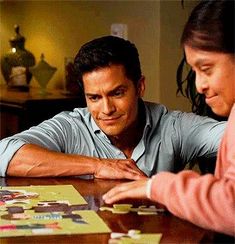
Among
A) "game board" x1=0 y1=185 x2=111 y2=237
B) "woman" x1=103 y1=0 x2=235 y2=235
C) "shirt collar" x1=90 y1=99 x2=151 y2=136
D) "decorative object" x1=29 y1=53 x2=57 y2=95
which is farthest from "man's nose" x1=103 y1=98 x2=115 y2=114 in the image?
"decorative object" x1=29 y1=53 x2=57 y2=95

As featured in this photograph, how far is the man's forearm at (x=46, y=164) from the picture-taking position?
80.5 inches

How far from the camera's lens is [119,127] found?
2238 millimetres

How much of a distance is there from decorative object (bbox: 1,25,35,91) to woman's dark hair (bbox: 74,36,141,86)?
2184 millimetres

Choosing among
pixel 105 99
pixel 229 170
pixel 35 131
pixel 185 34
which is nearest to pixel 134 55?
pixel 105 99

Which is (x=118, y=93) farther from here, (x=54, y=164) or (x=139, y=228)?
(x=139, y=228)

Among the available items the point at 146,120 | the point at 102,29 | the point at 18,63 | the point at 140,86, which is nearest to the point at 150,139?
the point at 146,120

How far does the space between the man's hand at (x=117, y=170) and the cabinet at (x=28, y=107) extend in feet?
6.48

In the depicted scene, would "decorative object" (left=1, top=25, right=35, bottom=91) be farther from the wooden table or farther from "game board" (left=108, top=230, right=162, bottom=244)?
"game board" (left=108, top=230, right=162, bottom=244)

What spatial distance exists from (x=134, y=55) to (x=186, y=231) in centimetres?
111

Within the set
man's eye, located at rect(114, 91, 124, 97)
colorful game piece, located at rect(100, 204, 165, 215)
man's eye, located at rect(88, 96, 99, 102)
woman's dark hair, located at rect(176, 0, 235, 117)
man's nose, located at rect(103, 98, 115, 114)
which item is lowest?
colorful game piece, located at rect(100, 204, 165, 215)

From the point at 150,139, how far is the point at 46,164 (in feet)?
1.46

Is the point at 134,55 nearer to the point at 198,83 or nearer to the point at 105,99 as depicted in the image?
the point at 105,99

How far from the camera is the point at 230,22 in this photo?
53.4 inches

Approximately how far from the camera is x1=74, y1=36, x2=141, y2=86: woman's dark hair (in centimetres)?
225
